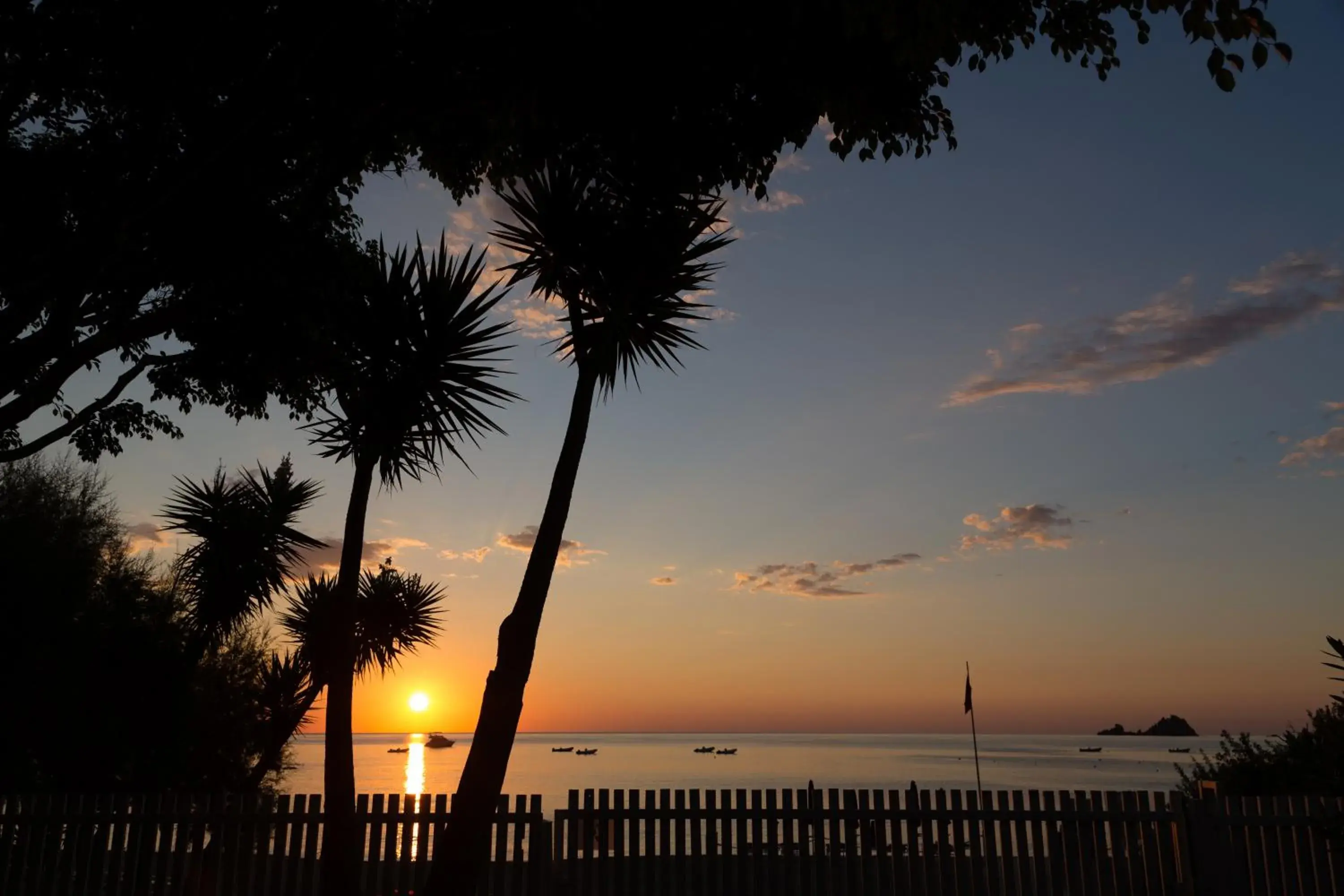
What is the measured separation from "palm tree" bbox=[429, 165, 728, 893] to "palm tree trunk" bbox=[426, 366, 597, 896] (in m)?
0.01

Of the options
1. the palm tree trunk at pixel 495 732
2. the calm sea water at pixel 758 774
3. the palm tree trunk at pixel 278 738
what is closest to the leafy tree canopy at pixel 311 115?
the palm tree trunk at pixel 495 732

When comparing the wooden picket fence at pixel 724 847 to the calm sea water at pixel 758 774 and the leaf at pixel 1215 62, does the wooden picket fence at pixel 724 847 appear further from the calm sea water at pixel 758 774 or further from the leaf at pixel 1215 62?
the calm sea water at pixel 758 774

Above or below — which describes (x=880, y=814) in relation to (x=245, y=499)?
below

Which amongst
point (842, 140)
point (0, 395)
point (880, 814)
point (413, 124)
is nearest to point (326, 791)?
point (0, 395)

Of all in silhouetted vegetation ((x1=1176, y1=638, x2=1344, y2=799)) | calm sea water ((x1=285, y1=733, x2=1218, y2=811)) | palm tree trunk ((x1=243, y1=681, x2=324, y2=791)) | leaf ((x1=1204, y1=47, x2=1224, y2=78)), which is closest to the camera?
leaf ((x1=1204, y1=47, x2=1224, y2=78))

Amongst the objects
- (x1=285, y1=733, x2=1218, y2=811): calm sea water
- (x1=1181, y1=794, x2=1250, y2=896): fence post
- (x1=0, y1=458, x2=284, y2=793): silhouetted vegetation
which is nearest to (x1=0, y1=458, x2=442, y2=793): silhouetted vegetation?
(x1=0, y1=458, x2=284, y2=793): silhouetted vegetation

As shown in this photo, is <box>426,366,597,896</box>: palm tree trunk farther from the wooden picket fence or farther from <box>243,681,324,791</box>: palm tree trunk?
<box>243,681,324,791</box>: palm tree trunk

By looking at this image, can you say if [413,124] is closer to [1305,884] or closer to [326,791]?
[326,791]

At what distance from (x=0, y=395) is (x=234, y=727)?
43.2ft

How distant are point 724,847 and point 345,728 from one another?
4.31m

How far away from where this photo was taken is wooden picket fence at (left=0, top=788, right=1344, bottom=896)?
31.4 ft

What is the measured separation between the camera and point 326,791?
981cm

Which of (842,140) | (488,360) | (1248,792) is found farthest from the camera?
(1248,792)

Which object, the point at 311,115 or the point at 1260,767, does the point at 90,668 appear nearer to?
the point at 311,115
